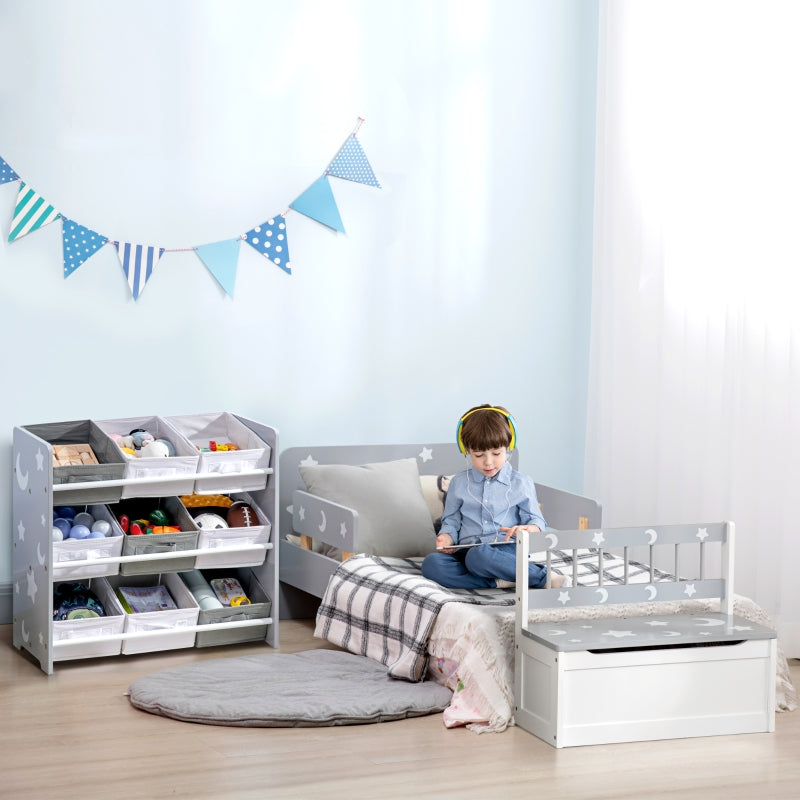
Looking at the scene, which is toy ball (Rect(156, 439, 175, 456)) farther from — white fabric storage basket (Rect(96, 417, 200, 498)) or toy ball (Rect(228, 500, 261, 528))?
toy ball (Rect(228, 500, 261, 528))

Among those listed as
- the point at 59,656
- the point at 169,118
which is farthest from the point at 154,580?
the point at 169,118

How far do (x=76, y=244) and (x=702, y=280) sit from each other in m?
1.90

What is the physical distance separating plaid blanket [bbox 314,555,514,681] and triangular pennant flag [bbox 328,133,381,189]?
126 centimetres

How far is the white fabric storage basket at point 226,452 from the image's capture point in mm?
3477

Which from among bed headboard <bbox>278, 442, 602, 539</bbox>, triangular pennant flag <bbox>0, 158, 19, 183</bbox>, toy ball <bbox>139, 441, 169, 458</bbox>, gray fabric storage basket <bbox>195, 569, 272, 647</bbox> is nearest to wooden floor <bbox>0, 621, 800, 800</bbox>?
gray fabric storage basket <bbox>195, 569, 272, 647</bbox>

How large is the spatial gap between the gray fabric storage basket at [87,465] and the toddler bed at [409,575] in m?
0.63

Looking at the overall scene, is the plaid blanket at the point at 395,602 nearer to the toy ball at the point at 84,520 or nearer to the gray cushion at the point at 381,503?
the gray cushion at the point at 381,503

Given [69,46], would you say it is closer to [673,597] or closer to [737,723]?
[673,597]

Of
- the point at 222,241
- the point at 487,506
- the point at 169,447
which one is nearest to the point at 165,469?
the point at 169,447

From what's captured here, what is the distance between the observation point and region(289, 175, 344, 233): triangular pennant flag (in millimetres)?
3916

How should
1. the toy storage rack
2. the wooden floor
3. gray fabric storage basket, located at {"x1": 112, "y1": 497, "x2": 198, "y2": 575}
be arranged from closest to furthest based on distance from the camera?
the wooden floor < the toy storage rack < gray fabric storage basket, located at {"x1": 112, "y1": 497, "x2": 198, "y2": 575}

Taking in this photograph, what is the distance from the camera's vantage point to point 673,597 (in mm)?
2902

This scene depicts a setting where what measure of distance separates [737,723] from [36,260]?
231 cm

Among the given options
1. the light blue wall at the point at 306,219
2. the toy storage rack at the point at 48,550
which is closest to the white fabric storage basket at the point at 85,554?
the toy storage rack at the point at 48,550
